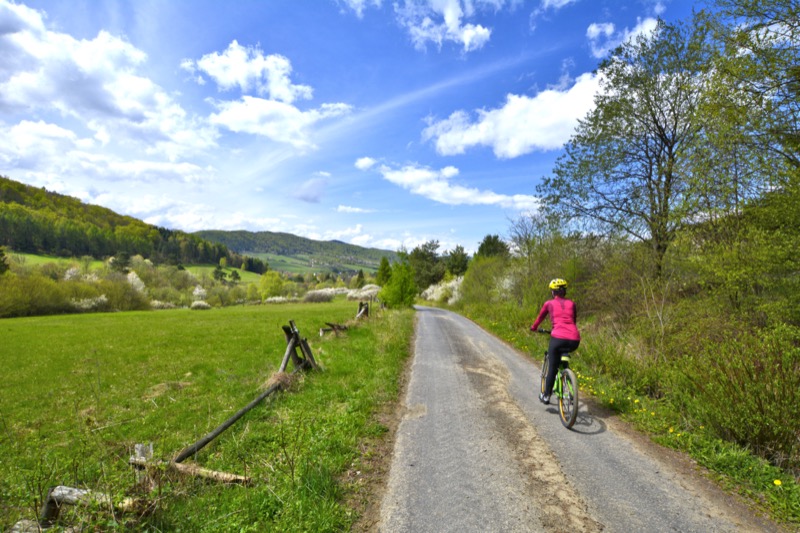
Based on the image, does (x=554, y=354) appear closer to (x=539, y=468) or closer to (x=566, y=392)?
(x=566, y=392)

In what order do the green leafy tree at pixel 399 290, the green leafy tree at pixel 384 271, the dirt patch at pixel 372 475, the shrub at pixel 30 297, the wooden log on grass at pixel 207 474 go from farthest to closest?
the green leafy tree at pixel 384 271 → the shrub at pixel 30 297 → the green leafy tree at pixel 399 290 → the wooden log on grass at pixel 207 474 → the dirt patch at pixel 372 475

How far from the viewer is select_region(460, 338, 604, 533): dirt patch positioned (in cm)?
372

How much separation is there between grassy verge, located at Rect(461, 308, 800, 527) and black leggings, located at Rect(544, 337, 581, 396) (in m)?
1.50

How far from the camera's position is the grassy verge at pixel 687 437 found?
13.3 ft

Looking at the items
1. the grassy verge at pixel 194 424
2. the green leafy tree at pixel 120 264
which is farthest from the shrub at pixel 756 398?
the green leafy tree at pixel 120 264

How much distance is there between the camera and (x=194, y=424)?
8.16 m

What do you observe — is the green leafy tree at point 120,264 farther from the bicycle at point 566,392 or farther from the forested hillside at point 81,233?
the bicycle at point 566,392

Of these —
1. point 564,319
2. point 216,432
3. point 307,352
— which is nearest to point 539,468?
point 564,319

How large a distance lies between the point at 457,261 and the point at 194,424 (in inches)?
2449

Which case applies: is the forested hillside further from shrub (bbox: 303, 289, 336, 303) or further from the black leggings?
the black leggings

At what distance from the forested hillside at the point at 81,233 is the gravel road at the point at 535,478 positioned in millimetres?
124924

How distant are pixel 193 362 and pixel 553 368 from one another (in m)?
15.2

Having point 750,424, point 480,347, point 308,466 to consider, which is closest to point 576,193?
point 480,347

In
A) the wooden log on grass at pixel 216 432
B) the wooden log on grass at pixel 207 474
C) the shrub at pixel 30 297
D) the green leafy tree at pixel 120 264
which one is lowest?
the shrub at pixel 30 297
